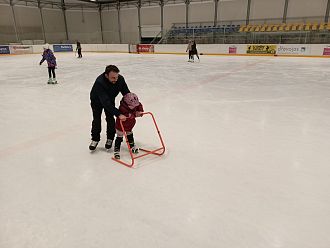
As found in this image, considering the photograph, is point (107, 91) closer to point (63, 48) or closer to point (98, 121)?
point (98, 121)

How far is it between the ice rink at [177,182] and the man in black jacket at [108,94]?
279mm

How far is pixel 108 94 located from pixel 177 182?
4.02 feet

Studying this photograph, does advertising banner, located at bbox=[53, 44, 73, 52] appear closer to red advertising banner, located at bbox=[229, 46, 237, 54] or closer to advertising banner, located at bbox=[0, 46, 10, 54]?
advertising banner, located at bbox=[0, 46, 10, 54]

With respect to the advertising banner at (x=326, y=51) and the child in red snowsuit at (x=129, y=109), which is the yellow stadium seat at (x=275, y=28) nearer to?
the advertising banner at (x=326, y=51)

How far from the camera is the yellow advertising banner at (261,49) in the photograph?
16.7 m

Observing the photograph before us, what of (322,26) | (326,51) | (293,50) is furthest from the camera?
(322,26)

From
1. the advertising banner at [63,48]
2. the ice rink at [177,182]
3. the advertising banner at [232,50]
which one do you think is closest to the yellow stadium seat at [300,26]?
the advertising banner at [232,50]

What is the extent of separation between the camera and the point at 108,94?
279 cm

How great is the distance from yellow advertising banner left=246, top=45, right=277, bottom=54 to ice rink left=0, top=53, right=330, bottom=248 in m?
13.4

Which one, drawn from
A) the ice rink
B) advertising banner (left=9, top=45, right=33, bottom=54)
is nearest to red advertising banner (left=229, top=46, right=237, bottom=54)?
the ice rink

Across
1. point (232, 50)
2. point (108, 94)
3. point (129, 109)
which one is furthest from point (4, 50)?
point (129, 109)

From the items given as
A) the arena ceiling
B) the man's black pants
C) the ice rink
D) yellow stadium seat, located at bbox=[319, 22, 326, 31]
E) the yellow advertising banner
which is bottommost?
the ice rink

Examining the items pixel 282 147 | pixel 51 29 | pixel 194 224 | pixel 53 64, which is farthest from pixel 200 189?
pixel 51 29

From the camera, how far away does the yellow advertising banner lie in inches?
657
